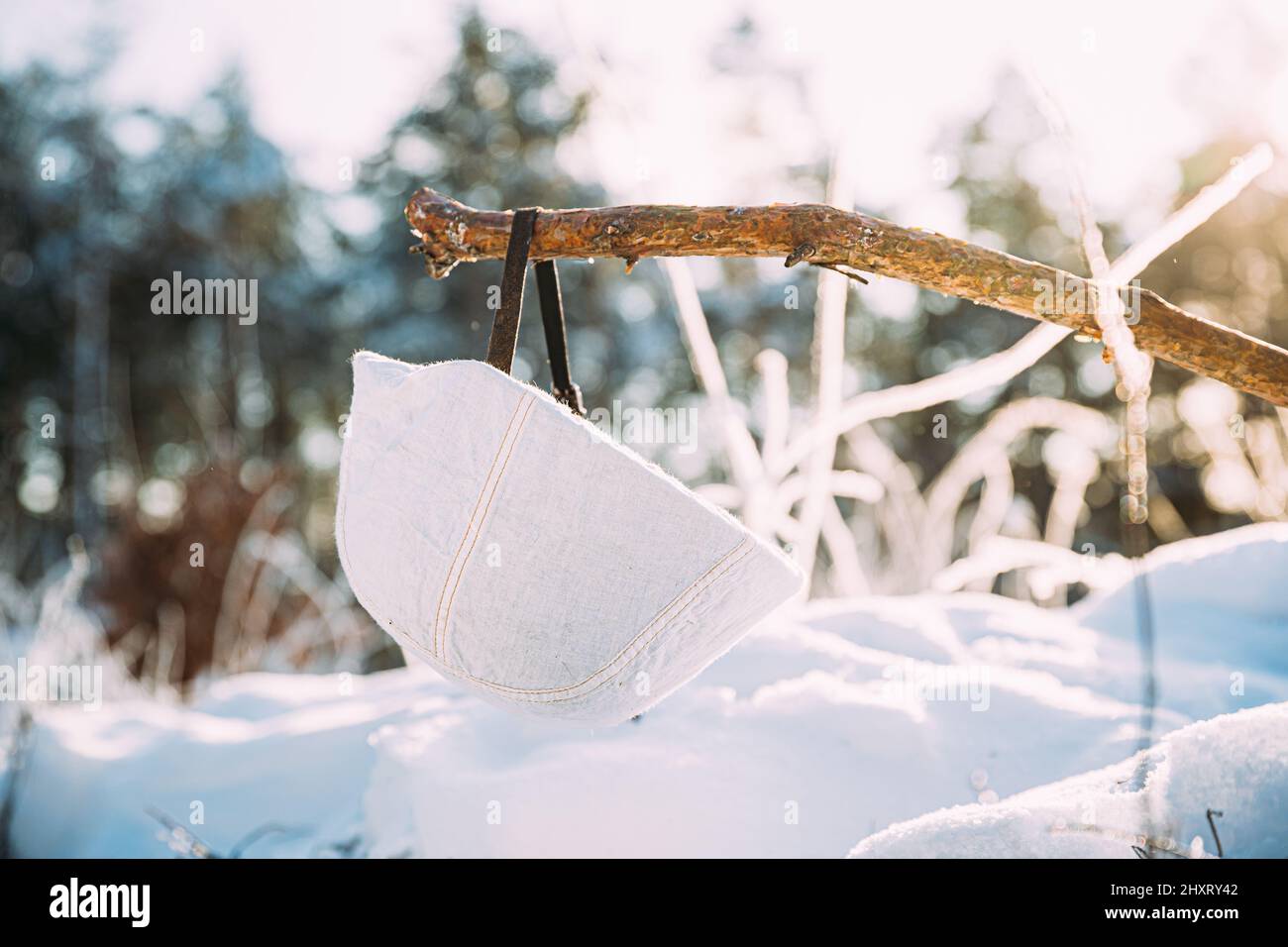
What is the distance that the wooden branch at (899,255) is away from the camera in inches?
28.3

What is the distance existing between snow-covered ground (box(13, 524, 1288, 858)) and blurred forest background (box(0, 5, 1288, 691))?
474 centimetres

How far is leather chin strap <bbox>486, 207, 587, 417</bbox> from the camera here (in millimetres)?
698

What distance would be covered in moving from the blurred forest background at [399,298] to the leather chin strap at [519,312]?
521cm

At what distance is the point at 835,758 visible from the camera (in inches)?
40.4

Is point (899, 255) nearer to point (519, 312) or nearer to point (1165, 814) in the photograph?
point (519, 312)

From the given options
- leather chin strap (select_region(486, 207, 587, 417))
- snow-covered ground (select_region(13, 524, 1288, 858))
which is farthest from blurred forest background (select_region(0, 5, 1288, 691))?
leather chin strap (select_region(486, 207, 587, 417))

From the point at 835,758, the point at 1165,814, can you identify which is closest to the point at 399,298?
the point at 835,758

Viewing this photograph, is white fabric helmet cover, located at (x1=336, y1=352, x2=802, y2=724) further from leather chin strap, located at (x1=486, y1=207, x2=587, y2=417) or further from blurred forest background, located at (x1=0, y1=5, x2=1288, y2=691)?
blurred forest background, located at (x1=0, y1=5, x2=1288, y2=691)

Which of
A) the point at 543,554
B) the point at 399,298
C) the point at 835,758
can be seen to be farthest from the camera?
the point at 399,298

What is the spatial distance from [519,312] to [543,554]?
185mm

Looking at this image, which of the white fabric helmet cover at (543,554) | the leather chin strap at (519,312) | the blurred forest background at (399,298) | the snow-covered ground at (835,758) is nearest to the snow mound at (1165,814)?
the snow-covered ground at (835,758)

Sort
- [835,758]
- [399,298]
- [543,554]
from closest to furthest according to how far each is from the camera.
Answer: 1. [543,554]
2. [835,758]
3. [399,298]
